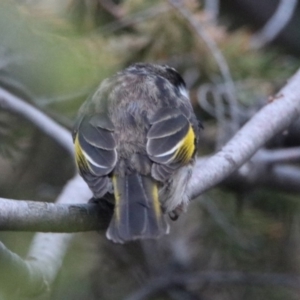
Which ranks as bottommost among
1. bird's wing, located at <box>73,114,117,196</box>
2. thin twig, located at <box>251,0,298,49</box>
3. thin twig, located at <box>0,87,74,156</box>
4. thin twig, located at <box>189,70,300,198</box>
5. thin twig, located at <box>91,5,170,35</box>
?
thin twig, located at <box>251,0,298,49</box>

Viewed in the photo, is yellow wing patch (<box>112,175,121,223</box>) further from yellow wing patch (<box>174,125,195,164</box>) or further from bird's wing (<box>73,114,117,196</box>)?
yellow wing patch (<box>174,125,195,164</box>)

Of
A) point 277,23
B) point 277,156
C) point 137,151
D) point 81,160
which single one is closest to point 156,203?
point 137,151

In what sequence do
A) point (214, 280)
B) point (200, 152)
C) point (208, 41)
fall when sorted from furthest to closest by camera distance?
point (200, 152)
point (214, 280)
point (208, 41)

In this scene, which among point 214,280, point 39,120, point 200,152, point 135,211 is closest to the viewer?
point 135,211

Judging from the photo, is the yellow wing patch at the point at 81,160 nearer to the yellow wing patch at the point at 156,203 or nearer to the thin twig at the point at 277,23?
the yellow wing patch at the point at 156,203

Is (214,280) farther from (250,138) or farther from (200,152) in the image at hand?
(250,138)

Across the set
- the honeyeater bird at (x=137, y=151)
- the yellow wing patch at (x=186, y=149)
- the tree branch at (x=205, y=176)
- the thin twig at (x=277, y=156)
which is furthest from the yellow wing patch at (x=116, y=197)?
the thin twig at (x=277, y=156)

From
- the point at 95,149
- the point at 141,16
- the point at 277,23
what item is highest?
the point at 95,149

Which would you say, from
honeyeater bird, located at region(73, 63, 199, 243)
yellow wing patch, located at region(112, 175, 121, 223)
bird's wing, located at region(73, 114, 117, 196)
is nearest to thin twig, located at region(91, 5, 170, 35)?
honeyeater bird, located at region(73, 63, 199, 243)
